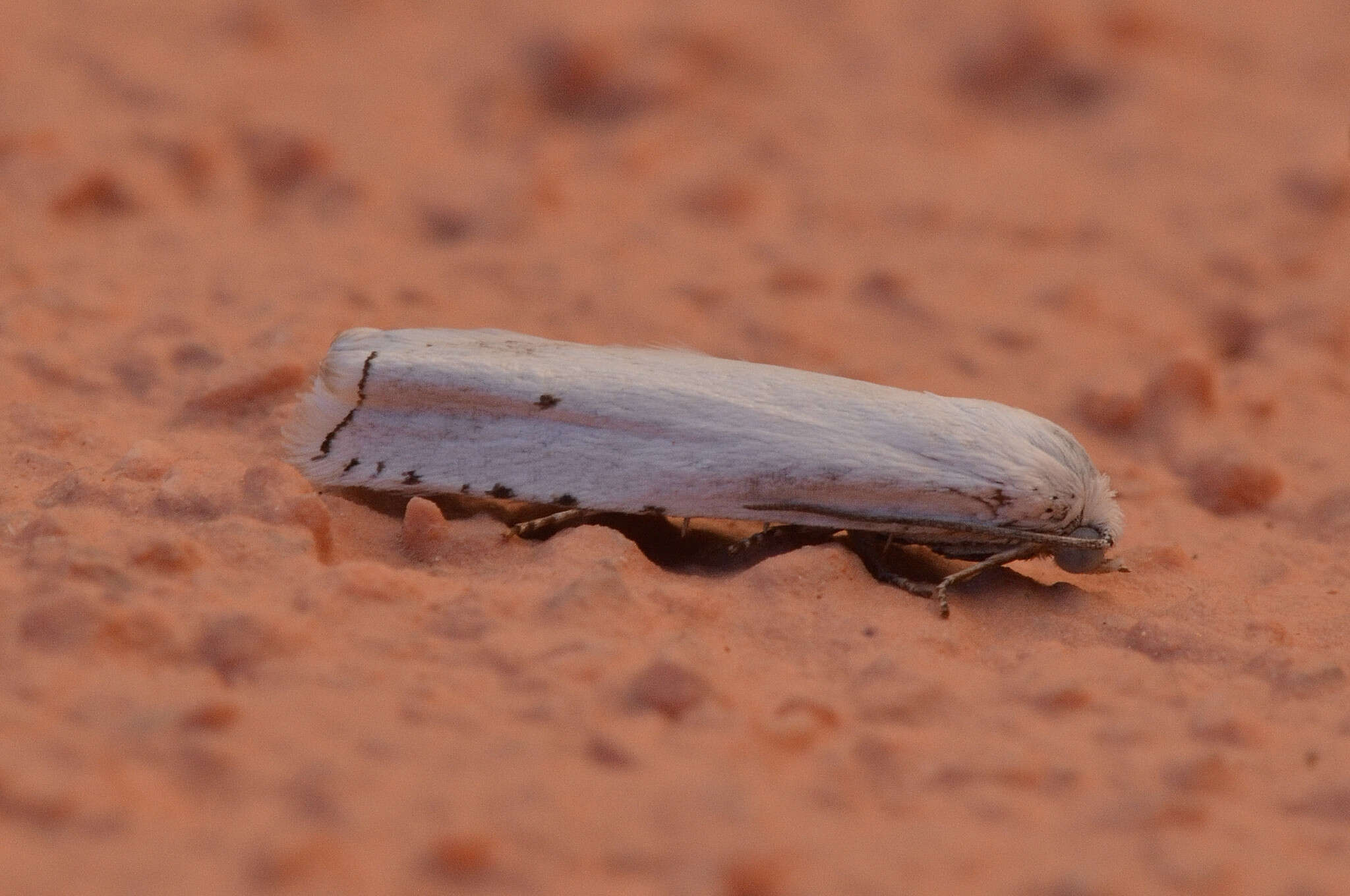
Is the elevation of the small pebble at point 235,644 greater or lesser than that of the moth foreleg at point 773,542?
lesser

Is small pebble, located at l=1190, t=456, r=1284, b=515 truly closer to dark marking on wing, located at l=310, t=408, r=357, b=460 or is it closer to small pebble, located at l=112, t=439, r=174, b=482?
dark marking on wing, located at l=310, t=408, r=357, b=460

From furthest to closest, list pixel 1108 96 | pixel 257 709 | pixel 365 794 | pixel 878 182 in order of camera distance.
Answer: pixel 1108 96
pixel 878 182
pixel 257 709
pixel 365 794

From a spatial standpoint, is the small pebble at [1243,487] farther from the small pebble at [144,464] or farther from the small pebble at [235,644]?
the small pebble at [144,464]

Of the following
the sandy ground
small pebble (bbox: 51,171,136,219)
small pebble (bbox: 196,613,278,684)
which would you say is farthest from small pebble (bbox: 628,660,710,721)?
small pebble (bbox: 51,171,136,219)

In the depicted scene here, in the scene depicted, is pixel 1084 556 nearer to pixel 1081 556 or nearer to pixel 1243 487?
pixel 1081 556

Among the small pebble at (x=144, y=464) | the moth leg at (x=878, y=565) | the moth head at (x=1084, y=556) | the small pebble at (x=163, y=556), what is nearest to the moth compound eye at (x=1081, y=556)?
the moth head at (x=1084, y=556)

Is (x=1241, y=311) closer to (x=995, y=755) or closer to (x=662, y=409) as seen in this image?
(x=662, y=409)

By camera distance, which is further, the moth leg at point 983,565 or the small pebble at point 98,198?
the small pebble at point 98,198

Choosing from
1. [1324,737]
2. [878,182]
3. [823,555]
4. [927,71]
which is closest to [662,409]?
[823,555]
